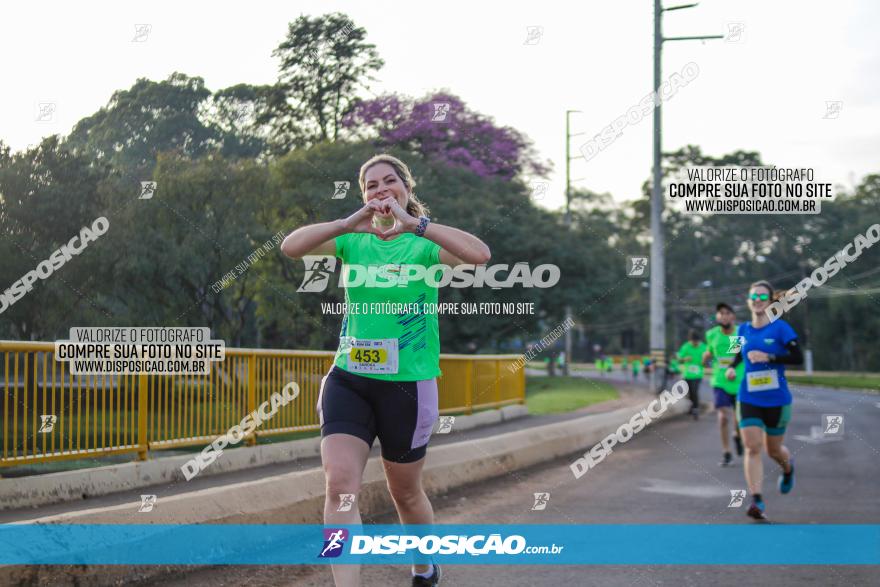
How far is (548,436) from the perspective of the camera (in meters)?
13.0

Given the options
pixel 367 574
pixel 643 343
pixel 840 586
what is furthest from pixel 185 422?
pixel 643 343

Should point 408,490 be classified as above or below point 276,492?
above

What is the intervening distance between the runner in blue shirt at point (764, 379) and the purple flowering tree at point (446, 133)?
13.8 metres

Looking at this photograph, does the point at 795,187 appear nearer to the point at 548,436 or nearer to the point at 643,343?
the point at 548,436

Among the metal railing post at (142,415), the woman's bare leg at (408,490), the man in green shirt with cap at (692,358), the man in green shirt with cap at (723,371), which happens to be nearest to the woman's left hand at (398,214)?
the woman's bare leg at (408,490)

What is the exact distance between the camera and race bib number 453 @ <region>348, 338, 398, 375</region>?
4.32 m

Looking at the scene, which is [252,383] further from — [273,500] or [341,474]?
[341,474]

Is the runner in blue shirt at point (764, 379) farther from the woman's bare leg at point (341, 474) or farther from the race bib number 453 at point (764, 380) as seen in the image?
the woman's bare leg at point (341, 474)

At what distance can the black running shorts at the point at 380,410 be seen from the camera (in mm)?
4359

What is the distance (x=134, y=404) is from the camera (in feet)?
27.3

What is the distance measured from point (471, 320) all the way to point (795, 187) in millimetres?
11117

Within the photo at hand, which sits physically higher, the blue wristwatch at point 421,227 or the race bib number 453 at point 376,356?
the blue wristwatch at point 421,227

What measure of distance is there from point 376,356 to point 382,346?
0.18 feet

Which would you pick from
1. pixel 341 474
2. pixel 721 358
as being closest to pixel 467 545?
pixel 341 474
